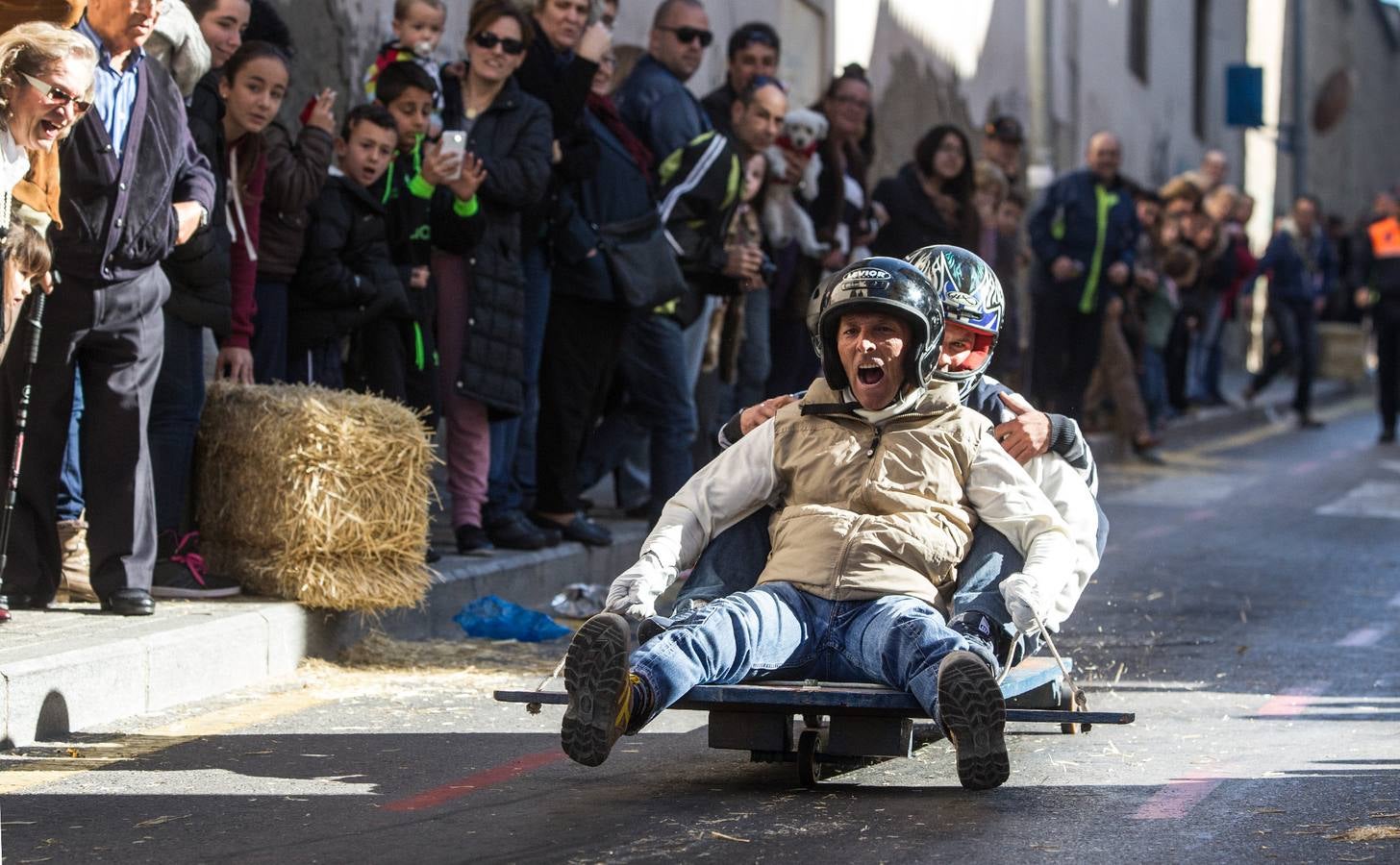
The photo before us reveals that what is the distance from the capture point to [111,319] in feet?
25.5

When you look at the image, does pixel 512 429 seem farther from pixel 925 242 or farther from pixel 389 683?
pixel 925 242

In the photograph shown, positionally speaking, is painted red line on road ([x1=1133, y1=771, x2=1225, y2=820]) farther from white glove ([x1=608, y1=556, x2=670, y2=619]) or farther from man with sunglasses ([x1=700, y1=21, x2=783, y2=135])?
man with sunglasses ([x1=700, y1=21, x2=783, y2=135])

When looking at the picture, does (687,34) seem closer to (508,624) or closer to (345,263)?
(345,263)

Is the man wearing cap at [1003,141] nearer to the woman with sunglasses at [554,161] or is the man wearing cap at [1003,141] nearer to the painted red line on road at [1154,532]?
the painted red line on road at [1154,532]

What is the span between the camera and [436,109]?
32.6 feet

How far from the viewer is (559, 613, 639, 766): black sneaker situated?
5.52 m

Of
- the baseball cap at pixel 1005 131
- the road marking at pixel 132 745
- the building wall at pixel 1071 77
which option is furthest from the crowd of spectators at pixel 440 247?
the building wall at pixel 1071 77

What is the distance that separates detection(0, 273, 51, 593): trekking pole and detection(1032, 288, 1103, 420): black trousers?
10538mm

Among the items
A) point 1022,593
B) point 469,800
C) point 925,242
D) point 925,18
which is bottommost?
point 469,800

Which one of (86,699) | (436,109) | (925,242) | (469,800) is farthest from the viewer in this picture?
(925,242)

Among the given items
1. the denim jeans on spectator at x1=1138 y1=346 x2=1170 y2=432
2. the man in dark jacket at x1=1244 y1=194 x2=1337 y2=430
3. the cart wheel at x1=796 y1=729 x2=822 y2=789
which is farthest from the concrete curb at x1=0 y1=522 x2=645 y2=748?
the man in dark jacket at x1=1244 y1=194 x2=1337 y2=430

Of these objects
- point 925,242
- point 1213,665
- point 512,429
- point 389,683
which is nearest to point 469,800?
point 389,683

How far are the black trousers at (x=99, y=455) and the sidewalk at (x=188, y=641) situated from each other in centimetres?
16

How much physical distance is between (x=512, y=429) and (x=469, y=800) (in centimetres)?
439
